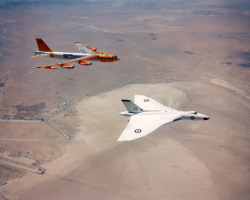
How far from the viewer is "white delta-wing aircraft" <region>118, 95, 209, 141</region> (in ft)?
141

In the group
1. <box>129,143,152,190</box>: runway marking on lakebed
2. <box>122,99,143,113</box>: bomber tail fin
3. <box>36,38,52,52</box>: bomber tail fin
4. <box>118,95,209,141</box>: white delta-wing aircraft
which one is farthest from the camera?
<box>129,143,152,190</box>: runway marking on lakebed

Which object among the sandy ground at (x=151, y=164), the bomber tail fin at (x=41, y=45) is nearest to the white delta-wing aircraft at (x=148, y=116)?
the sandy ground at (x=151, y=164)

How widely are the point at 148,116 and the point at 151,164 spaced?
17.2 meters

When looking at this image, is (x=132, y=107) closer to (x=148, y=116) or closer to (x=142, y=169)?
(x=148, y=116)

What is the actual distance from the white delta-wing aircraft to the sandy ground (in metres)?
16.8

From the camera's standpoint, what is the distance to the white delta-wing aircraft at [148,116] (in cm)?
4294

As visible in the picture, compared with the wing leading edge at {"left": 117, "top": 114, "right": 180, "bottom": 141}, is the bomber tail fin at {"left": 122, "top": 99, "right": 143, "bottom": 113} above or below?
above

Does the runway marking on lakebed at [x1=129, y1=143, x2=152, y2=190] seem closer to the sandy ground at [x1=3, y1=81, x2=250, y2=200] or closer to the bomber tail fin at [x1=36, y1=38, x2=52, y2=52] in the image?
the sandy ground at [x1=3, y1=81, x2=250, y2=200]

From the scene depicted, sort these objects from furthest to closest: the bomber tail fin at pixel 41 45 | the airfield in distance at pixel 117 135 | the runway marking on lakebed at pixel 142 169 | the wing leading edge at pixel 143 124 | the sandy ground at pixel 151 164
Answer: the runway marking on lakebed at pixel 142 169 → the bomber tail fin at pixel 41 45 → the airfield in distance at pixel 117 135 → the sandy ground at pixel 151 164 → the wing leading edge at pixel 143 124

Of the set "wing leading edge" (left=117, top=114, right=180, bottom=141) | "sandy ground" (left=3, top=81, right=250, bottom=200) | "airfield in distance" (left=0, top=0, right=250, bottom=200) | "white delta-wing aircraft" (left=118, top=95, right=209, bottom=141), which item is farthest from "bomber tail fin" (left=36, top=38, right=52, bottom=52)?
"sandy ground" (left=3, top=81, right=250, bottom=200)

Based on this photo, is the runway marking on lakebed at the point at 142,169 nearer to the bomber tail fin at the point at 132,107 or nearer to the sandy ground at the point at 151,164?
the sandy ground at the point at 151,164

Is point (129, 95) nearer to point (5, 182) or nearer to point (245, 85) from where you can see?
point (5, 182)

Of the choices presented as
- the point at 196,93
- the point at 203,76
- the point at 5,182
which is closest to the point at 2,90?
the point at 5,182

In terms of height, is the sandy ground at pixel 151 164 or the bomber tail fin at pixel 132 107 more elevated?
the bomber tail fin at pixel 132 107
